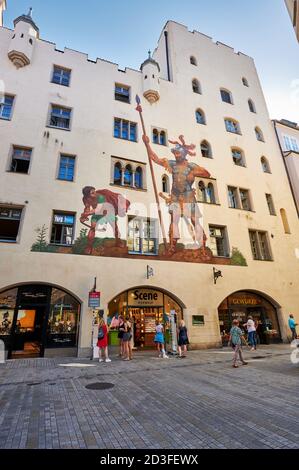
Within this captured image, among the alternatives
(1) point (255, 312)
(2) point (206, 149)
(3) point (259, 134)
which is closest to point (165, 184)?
(2) point (206, 149)

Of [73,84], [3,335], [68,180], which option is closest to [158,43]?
[73,84]

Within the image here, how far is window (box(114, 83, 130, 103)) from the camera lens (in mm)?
20508

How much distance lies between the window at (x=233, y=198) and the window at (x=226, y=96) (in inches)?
406

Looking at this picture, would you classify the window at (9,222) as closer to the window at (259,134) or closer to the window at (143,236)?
the window at (143,236)

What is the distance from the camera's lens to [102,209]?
16156 mm

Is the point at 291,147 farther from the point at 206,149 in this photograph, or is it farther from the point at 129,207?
the point at 129,207

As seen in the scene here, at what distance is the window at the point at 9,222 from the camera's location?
14250 millimetres

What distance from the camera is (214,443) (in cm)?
408

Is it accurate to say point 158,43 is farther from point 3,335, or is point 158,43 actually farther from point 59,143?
point 3,335

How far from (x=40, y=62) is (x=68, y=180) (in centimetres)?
964

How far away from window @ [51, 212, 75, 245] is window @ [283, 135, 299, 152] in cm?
2435

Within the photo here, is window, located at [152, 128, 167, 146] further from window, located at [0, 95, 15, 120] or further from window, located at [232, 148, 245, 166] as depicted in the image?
window, located at [0, 95, 15, 120]

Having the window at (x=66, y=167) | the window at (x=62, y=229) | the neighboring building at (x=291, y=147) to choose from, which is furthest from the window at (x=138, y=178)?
the neighboring building at (x=291, y=147)

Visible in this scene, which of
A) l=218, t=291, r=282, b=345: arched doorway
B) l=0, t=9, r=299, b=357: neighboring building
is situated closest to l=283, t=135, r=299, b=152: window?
l=0, t=9, r=299, b=357: neighboring building
